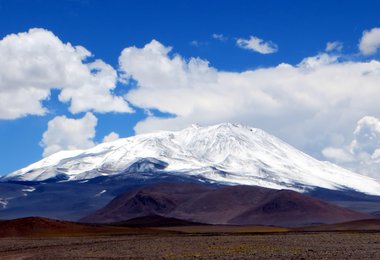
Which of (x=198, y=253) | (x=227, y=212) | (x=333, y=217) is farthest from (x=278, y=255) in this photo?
(x=227, y=212)

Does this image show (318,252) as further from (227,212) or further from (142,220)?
(227,212)

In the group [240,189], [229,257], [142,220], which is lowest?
[229,257]

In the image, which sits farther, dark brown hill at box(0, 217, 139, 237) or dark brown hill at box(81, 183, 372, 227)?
dark brown hill at box(81, 183, 372, 227)

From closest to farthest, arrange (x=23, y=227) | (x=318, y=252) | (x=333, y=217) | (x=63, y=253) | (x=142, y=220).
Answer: (x=318, y=252) → (x=63, y=253) → (x=23, y=227) → (x=142, y=220) → (x=333, y=217)

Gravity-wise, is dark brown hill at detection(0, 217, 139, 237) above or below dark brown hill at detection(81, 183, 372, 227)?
below

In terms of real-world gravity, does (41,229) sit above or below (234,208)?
below

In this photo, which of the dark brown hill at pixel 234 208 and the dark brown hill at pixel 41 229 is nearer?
the dark brown hill at pixel 41 229

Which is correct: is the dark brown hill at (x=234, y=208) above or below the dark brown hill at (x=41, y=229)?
above

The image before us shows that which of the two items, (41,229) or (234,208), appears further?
(234,208)
